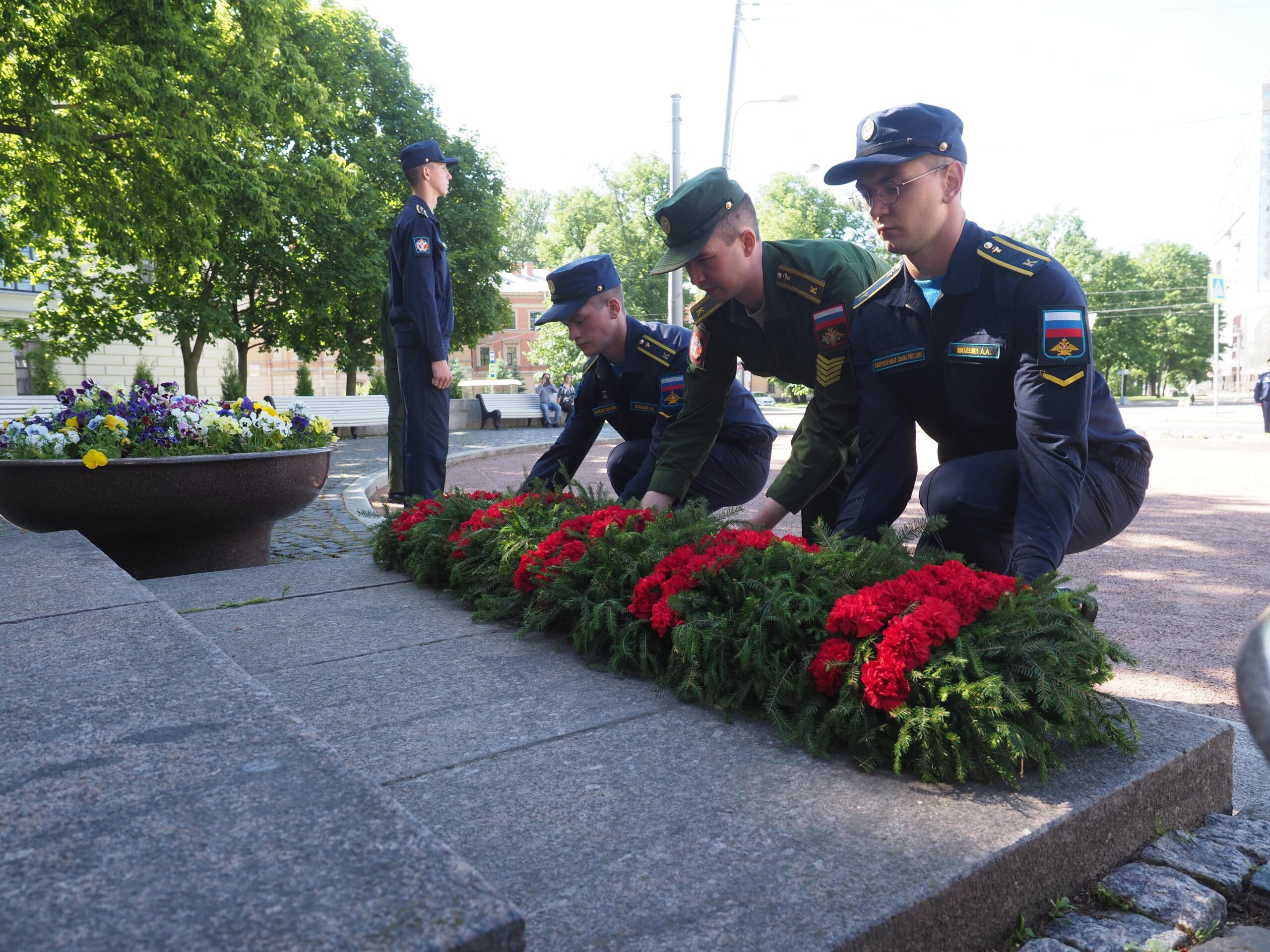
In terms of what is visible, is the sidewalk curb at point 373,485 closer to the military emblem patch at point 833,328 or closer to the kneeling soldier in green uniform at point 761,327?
the kneeling soldier in green uniform at point 761,327

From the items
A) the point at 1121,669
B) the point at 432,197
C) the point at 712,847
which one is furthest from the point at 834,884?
the point at 432,197

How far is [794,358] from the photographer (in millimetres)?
4137

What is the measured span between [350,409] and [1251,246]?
62.7 m

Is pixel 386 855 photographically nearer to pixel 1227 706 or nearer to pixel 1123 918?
pixel 1123 918

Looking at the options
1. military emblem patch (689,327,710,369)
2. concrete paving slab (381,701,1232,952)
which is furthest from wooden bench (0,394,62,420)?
concrete paving slab (381,701,1232,952)

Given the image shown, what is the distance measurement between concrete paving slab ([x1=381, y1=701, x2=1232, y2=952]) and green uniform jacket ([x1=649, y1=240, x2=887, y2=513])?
152 cm

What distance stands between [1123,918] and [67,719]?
2010mm

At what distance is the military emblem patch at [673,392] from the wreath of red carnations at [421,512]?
94cm

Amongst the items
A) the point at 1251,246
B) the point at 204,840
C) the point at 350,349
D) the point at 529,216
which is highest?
the point at 529,216

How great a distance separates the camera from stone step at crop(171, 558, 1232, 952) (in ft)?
5.27

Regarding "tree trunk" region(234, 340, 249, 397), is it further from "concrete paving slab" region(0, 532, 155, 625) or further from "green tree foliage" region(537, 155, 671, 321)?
"concrete paving slab" region(0, 532, 155, 625)

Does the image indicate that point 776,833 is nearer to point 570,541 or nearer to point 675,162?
point 570,541

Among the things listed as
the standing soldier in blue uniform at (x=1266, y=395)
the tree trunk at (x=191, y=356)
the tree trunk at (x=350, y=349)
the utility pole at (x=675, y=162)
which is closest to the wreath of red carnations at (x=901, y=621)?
the utility pole at (x=675, y=162)

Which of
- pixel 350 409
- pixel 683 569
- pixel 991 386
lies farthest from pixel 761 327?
pixel 350 409
